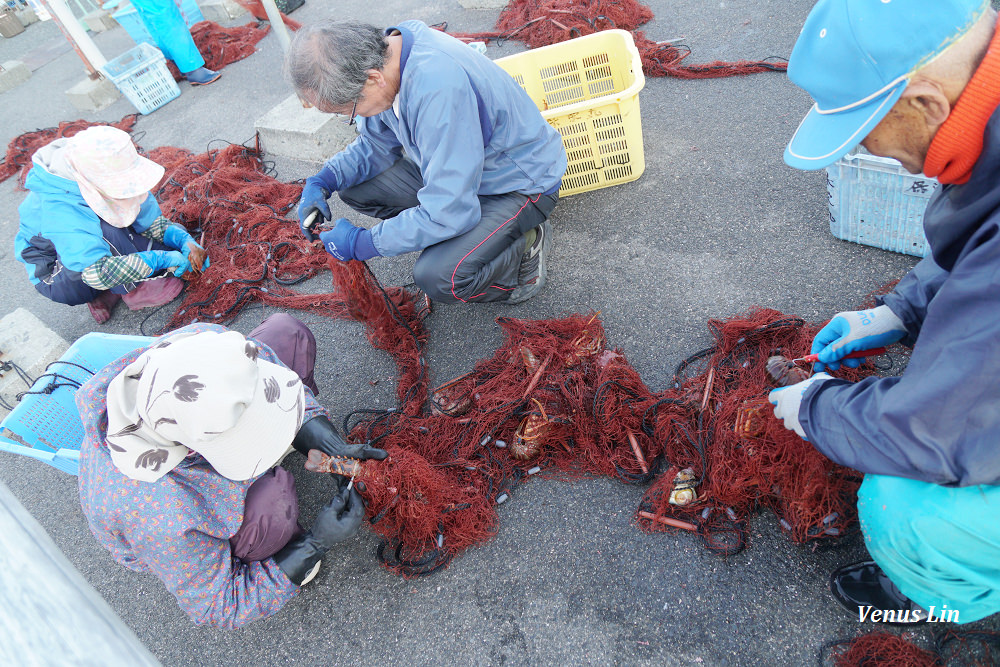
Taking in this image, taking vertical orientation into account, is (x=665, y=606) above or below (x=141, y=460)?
below

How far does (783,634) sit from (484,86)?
8.64ft

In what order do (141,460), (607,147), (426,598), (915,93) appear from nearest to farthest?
(915,93) < (141,460) < (426,598) < (607,147)

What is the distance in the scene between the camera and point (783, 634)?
1.98 meters

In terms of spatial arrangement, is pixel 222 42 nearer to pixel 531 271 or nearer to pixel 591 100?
pixel 591 100

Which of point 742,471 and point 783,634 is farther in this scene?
point 742,471

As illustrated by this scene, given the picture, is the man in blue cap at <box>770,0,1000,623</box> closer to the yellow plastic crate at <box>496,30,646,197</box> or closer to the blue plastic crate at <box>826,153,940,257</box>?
the blue plastic crate at <box>826,153,940,257</box>

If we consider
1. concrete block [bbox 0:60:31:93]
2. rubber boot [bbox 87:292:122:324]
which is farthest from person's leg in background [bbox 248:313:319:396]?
concrete block [bbox 0:60:31:93]

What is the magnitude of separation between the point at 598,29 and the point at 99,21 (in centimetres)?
947

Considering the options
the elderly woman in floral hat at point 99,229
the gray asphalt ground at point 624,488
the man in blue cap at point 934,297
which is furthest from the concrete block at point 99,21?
the man in blue cap at point 934,297

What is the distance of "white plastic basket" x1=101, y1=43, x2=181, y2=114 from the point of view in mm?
6418

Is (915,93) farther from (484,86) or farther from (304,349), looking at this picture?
(304,349)

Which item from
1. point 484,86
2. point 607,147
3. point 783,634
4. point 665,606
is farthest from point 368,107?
point 783,634

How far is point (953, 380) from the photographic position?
4.39 ft

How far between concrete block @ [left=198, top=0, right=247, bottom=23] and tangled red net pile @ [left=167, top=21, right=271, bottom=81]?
64 cm
